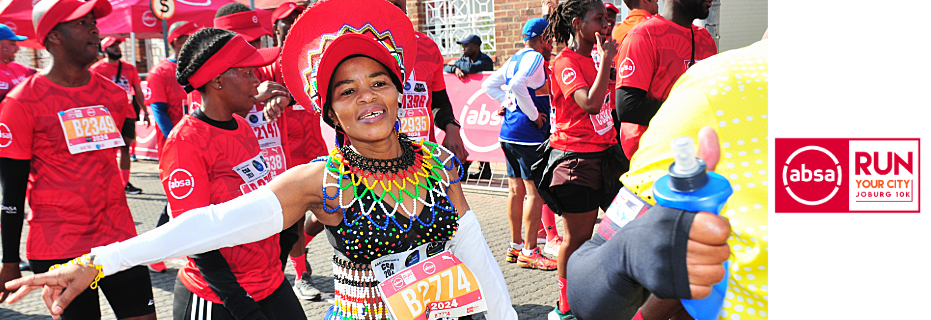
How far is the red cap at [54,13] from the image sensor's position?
351 centimetres

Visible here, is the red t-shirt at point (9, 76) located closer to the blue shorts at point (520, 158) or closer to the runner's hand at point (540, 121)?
the blue shorts at point (520, 158)

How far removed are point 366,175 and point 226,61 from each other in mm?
1392

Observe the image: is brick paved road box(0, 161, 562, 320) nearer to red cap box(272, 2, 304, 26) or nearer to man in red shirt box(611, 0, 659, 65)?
man in red shirt box(611, 0, 659, 65)

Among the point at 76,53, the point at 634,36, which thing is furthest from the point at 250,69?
the point at 634,36

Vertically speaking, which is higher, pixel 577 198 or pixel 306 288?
pixel 577 198

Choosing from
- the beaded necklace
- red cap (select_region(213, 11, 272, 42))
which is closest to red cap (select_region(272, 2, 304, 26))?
red cap (select_region(213, 11, 272, 42))

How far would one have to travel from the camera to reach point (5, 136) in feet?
11.0

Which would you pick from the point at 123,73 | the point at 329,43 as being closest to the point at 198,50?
the point at 329,43

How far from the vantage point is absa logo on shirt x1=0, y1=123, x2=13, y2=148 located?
11.0 feet

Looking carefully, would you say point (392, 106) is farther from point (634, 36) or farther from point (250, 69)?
point (634, 36)

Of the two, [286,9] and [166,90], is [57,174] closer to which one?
[286,9]

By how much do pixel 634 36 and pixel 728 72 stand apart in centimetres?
198

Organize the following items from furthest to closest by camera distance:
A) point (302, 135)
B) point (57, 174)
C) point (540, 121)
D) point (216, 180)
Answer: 1. point (540, 121)
2. point (302, 135)
3. point (57, 174)
4. point (216, 180)

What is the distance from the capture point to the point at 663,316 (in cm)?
199
